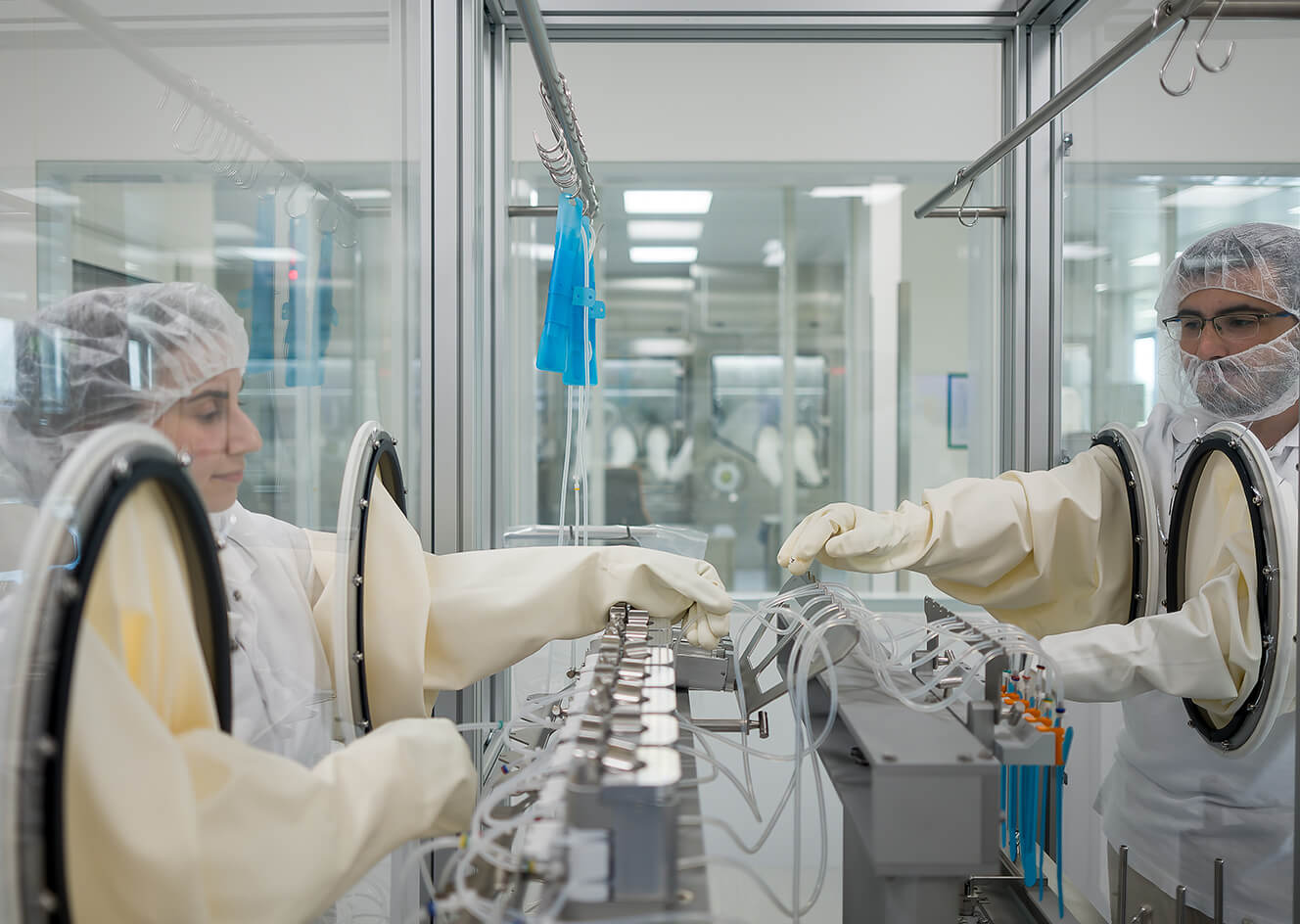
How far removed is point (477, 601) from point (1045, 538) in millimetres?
965

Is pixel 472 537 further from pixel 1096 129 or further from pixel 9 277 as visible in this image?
pixel 1096 129

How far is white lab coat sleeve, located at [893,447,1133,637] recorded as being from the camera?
4.55 ft

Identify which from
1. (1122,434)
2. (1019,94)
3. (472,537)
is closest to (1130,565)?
(1122,434)

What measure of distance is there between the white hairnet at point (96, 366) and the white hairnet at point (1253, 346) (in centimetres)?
137

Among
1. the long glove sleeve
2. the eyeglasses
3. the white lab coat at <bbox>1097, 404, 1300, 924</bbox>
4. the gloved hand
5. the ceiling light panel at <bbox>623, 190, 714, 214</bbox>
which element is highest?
the ceiling light panel at <bbox>623, 190, 714, 214</bbox>

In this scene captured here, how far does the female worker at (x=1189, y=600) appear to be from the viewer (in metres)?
1.07

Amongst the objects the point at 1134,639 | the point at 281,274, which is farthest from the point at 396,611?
the point at 1134,639

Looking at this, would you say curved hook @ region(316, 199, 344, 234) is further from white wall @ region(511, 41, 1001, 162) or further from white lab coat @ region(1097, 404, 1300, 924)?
white lab coat @ region(1097, 404, 1300, 924)

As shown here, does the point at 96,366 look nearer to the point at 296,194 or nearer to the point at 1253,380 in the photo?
the point at 296,194

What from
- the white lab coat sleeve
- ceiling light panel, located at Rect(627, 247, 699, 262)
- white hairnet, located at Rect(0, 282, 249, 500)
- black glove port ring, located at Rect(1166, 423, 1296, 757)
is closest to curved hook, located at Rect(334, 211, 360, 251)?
white hairnet, located at Rect(0, 282, 249, 500)

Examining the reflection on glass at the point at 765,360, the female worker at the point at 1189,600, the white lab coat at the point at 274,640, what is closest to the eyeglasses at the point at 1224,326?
the female worker at the point at 1189,600

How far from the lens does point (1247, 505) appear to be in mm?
1054

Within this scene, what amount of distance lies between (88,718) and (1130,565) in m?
1.48

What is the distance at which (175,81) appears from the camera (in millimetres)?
734
